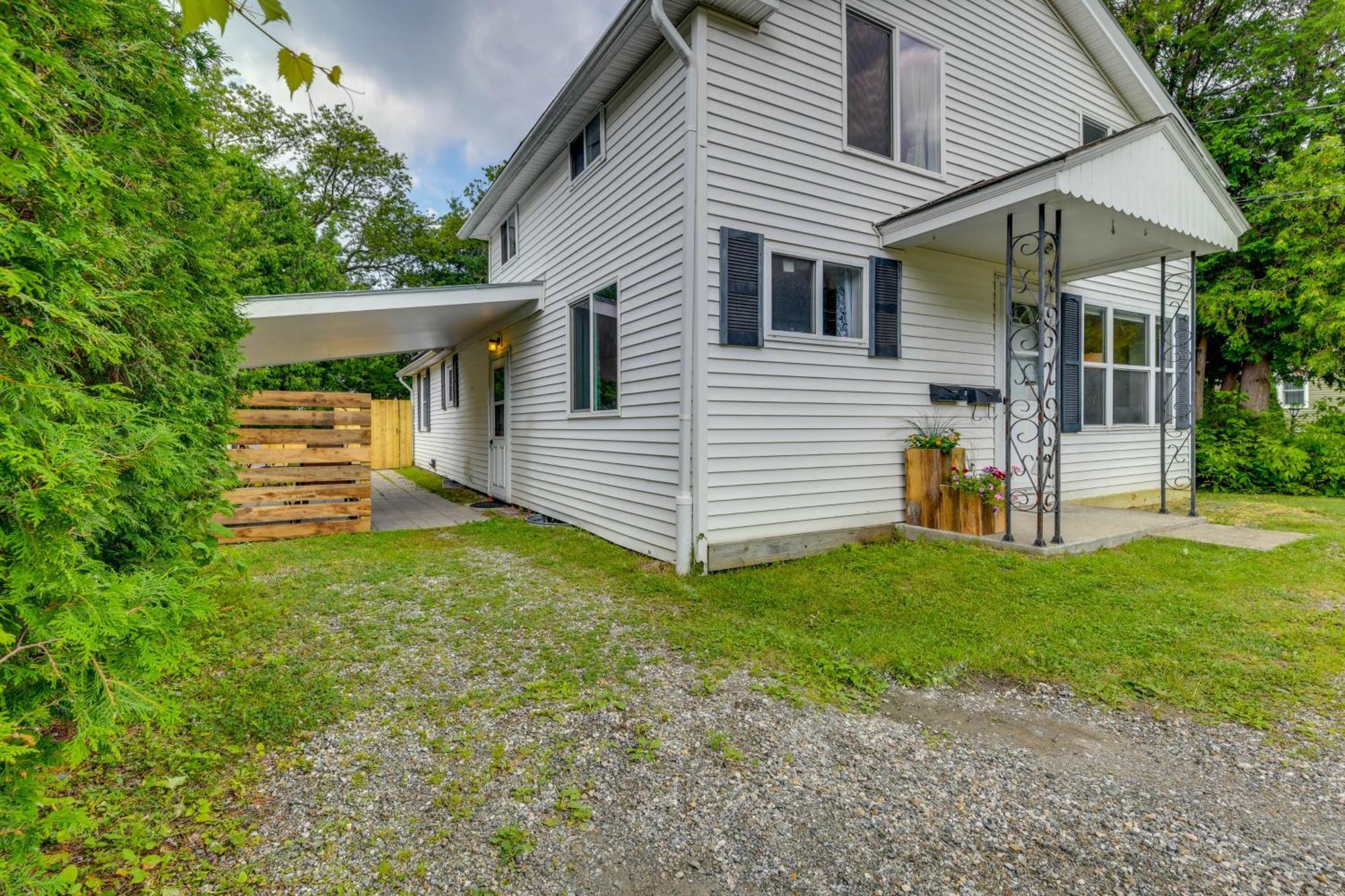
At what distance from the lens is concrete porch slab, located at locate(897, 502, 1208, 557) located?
16.5 ft

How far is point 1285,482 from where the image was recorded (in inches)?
362

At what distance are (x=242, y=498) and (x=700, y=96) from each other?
6303 mm

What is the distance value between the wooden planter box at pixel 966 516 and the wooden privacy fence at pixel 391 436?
16165 mm

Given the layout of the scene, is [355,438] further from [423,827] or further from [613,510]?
[423,827]

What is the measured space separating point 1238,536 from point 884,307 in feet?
13.9

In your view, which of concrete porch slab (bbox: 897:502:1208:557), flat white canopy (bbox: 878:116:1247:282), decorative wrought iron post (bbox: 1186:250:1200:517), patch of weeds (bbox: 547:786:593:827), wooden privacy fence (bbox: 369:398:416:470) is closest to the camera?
patch of weeds (bbox: 547:786:593:827)

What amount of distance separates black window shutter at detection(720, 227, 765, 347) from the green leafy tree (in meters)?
10.6

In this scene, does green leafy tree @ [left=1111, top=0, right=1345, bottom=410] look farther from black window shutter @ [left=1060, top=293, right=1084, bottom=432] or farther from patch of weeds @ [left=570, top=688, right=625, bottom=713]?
patch of weeds @ [left=570, top=688, right=625, bottom=713]

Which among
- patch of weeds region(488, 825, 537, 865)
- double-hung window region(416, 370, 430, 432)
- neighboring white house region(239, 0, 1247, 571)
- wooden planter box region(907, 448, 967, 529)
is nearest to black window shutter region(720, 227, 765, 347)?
neighboring white house region(239, 0, 1247, 571)

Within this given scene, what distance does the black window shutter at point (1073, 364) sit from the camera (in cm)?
709

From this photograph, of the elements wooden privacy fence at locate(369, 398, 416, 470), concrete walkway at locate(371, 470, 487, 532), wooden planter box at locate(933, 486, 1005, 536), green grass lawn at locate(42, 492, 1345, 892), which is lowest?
green grass lawn at locate(42, 492, 1345, 892)

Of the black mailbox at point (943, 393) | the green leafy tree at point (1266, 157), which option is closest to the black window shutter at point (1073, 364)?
the black mailbox at point (943, 393)

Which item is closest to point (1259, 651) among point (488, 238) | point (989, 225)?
point (989, 225)

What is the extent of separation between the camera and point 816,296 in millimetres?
5504
